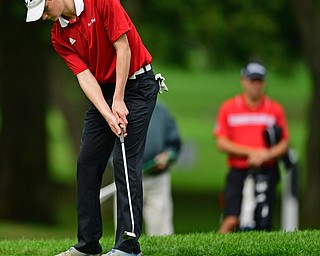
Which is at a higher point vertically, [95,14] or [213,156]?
[95,14]

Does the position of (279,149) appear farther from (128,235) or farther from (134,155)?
(128,235)

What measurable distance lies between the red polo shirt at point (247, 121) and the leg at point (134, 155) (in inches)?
158

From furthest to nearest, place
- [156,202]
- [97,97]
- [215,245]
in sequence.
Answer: [156,202]
[215,245]
[97,97]

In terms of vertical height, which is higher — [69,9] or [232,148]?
[69,9]

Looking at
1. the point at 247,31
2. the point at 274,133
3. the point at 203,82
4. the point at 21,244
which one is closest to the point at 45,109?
the point at 247,31

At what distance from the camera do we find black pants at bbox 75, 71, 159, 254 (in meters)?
7.81

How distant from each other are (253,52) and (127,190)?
56.8 feet

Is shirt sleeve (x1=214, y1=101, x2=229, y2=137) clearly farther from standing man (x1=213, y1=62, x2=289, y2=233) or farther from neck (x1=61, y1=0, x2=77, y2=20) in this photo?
neck (x1=61, y1=0, x2=77, y2=20)

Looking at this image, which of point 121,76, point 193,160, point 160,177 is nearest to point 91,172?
point 121,76

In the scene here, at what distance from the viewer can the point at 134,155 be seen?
7871 millimetres

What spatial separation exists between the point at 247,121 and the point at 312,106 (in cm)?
981

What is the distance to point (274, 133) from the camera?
11992mm

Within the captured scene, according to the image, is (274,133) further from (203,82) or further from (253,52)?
(203,82)

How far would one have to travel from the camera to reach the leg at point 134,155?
7785 millimetres
